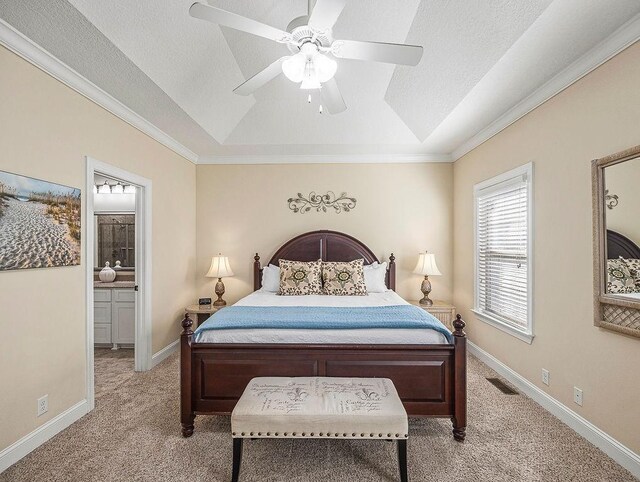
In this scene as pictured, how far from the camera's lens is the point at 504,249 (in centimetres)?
340

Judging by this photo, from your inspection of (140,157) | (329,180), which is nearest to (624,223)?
(329,180)

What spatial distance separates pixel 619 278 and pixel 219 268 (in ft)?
13.0

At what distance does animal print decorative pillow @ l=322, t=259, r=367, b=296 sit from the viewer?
387 cm

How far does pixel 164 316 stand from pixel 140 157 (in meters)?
1.83

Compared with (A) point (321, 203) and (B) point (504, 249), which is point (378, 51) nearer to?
(B) point (504, 249)

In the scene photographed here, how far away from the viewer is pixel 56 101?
2361mm

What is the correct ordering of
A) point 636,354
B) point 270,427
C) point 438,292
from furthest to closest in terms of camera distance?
1. point 438,292
2. point 636,354
3. point 270,427

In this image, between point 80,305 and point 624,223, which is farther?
point 80,305

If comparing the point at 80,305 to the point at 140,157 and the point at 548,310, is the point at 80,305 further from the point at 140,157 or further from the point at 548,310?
the point at 548,310

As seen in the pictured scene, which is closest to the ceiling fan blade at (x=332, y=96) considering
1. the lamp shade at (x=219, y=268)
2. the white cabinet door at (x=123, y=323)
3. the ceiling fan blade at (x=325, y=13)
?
the ceiling fan blade at (x=325, y=13)

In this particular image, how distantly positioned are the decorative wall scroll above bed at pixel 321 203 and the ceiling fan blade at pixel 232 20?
291 centimetres

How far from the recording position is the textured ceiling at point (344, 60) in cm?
196

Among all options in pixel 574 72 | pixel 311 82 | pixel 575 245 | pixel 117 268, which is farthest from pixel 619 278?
pixel 117 268

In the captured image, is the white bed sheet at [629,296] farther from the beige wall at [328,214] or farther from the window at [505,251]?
the beige wall at [328,214]
